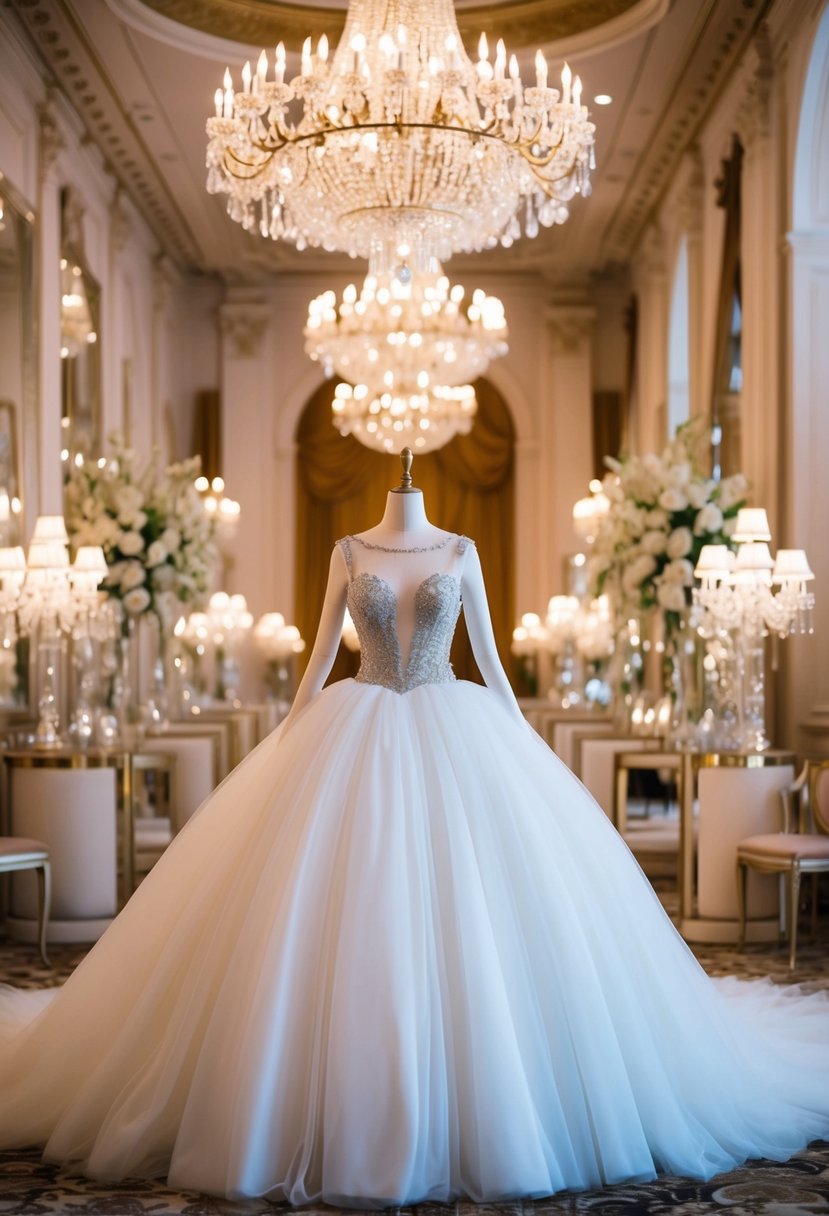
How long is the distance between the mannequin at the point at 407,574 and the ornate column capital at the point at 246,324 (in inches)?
425

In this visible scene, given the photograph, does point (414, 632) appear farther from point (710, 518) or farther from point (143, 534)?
point (143, 534)

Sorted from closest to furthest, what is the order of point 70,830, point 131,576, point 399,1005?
point 399,1005 → point 70,830 → point 131,576

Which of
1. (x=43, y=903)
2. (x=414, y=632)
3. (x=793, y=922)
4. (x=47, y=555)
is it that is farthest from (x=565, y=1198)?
(x=47, y=555)

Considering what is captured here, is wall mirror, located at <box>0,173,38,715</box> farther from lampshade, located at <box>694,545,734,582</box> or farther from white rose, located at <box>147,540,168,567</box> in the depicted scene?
Answer: lampshade, located at <box>694,545,734,582</box>

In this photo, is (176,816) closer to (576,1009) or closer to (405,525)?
(405,525)

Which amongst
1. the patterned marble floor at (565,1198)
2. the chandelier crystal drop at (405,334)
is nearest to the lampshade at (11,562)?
the chandelier crystal drop at (405,334)

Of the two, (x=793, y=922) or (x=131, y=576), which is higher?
(x=131, y=576)

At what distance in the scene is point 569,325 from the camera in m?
14.9

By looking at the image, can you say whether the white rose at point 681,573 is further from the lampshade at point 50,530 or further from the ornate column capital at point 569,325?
the ornate column capital at point 569,325

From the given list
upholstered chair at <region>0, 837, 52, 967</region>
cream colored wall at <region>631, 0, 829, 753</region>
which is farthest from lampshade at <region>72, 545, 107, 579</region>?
cream colored wall at <region>631, 0, 829, 753</region>

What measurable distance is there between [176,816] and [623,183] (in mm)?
6429

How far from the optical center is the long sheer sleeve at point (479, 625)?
4316 millimetres

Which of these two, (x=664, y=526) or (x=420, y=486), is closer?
(x=664, y=526)

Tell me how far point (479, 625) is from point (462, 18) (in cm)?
585
